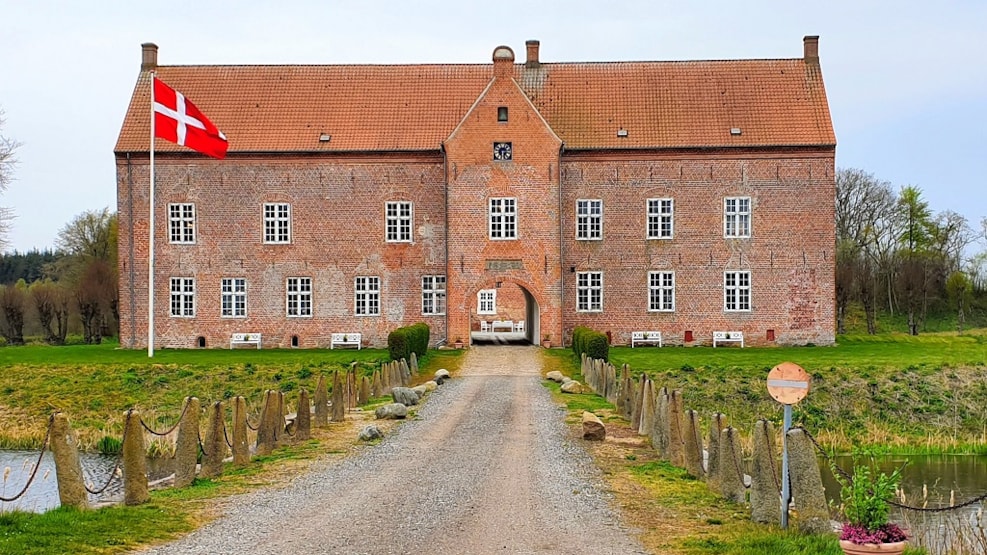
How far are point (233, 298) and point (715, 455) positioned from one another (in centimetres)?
2797

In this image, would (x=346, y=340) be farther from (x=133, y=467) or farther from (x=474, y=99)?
(x=133, y=467)

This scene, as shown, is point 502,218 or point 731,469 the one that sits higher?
point 502,218

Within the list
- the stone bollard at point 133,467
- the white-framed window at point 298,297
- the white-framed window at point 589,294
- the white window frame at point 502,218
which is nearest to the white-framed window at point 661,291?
the white-framed window at point 589,294

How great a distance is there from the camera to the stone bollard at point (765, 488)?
11602mm

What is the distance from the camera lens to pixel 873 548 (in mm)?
9281

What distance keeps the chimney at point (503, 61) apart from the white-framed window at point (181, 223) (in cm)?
1189

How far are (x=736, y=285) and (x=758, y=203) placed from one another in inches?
117

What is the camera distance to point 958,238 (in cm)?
6850

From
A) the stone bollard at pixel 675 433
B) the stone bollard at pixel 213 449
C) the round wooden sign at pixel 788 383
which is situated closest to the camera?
the round wooden sign at pixel 788 383

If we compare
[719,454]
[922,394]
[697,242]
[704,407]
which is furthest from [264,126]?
[719,454]

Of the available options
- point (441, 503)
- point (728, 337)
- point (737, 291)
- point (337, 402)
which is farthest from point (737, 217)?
point (441, 503)

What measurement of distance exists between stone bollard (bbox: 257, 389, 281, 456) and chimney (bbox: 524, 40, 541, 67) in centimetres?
2671

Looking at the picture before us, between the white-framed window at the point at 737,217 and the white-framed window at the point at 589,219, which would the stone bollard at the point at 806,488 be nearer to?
the white-framed window at the point at 589,219

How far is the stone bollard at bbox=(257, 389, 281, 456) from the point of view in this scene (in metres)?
16.6
